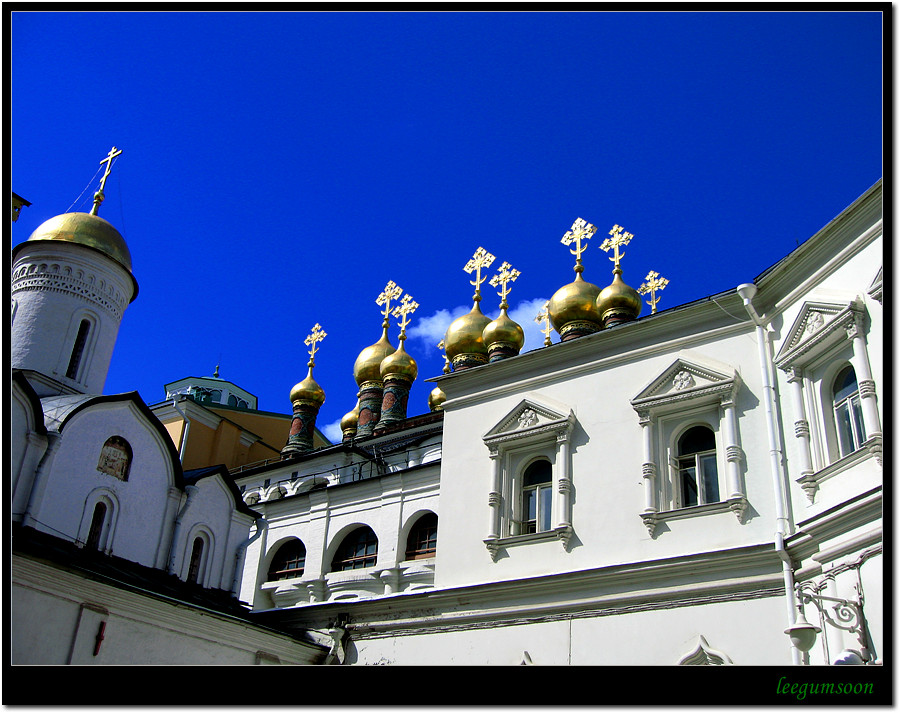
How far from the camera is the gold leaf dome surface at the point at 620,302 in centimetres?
1708

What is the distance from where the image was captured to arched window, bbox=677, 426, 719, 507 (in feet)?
32.7

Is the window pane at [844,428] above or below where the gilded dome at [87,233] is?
below

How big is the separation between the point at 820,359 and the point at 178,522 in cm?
878

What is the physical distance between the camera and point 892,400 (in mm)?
7020

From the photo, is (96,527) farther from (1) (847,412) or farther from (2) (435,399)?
(2) (435,399)

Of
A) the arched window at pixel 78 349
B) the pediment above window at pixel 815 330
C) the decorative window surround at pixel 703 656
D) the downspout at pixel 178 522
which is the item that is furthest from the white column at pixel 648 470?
the arched window at pixel 78 349

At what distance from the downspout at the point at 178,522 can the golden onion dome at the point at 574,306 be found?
25.1ft

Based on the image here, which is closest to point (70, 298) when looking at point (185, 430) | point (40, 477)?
point (40, 477)

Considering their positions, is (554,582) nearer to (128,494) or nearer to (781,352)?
(781,352)

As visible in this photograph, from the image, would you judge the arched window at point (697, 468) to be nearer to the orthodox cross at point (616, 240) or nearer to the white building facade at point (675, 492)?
the white building facade at point (675, 492)

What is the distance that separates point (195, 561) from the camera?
13258 mm

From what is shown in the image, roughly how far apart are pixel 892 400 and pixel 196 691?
579cm

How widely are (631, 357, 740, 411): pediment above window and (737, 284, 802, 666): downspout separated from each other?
1.37 feet

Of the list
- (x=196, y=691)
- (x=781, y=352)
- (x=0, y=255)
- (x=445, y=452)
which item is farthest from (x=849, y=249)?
(x=0, y=255)
